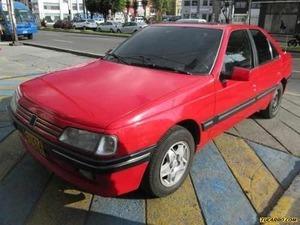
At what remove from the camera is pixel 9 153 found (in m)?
4.02

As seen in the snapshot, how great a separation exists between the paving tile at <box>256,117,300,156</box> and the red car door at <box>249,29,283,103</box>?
0.42 metres

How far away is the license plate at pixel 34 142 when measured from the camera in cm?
298

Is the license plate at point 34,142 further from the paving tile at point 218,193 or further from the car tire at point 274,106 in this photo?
the car tire at point 274,106

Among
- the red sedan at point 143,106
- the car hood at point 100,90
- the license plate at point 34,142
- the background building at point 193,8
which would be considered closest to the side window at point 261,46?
the red sedan at point 143,106

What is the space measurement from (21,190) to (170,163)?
1471 mm

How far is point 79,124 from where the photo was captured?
265 cm

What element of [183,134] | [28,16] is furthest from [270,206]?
[28,16]

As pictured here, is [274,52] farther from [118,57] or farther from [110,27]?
[110,27]

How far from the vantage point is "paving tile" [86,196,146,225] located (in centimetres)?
296

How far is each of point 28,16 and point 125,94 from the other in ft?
82.4

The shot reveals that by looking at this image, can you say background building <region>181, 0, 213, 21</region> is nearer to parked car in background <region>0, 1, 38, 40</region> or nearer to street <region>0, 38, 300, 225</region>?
parked car in background <region>0, 1, 38, 40</region>

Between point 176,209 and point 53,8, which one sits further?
point 53,8

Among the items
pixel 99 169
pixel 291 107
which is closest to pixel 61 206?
pixel 99 169

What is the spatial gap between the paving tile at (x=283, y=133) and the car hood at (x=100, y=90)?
1.98 m
